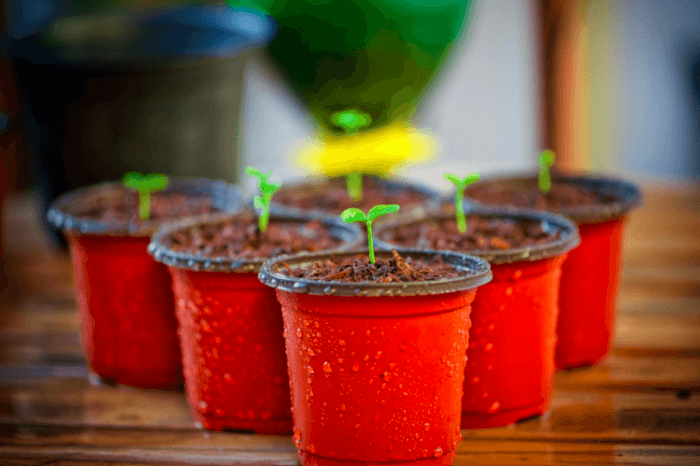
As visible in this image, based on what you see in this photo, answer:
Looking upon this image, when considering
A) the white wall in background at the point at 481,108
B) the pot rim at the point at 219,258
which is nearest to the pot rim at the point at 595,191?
the pot rim at the point at 219,258

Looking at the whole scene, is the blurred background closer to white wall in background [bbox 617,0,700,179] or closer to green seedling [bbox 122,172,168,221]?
white wall in background [bbox 617,0,700,179]

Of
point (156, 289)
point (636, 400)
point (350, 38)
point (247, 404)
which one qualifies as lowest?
point (636, 400)

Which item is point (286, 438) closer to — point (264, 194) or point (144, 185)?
point (264, 194)

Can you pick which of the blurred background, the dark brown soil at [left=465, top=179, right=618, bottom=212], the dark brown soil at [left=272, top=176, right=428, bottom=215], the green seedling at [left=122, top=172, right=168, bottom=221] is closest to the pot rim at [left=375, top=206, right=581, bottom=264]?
the dark brown soil at [left=465, top=179, right=618, bottom=212]

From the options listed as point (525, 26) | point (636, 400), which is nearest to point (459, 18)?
point (525, 26)

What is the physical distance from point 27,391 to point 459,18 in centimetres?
196

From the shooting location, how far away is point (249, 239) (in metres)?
1.79

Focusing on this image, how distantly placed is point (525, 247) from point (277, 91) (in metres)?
2.09

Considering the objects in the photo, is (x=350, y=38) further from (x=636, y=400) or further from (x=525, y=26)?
(x=636, y=400)

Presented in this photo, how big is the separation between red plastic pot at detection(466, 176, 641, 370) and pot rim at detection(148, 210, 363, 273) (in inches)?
19.9

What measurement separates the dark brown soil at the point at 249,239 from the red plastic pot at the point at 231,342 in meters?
0.09

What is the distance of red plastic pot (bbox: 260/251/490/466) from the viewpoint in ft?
4.31

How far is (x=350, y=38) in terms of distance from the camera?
114 inches

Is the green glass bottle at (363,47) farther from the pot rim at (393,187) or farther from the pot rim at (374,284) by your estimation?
the pot rim at (374,284)
